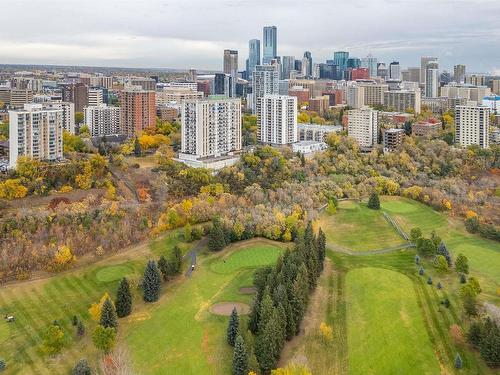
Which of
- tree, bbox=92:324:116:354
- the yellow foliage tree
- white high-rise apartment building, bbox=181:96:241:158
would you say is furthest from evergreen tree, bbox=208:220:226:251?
white high-rise apartment building, bbox=181:96:241:158

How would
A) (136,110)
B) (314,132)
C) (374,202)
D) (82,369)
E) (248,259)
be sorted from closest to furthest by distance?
(82,369)
(248,259)
(374,202)
(136,110)
(314,132)

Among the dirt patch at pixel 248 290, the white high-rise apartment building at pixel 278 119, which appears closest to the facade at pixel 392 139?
the white high-rise apartment building at pixel 278 119

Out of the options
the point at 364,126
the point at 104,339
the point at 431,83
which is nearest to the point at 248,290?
the point at 104,339

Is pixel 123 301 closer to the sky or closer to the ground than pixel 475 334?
closer to the sky

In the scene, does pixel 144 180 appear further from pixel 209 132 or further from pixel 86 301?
pixel 86 301

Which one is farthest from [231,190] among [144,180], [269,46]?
[269,46]

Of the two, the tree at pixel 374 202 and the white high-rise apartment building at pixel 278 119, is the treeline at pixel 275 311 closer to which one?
the tree at pixel 374 202

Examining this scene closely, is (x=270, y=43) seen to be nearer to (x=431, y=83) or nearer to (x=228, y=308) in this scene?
(x=431, y=83)
